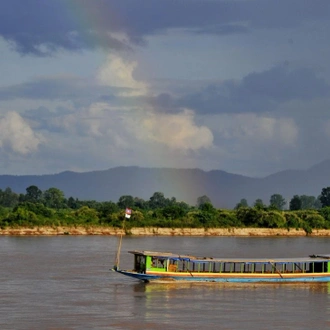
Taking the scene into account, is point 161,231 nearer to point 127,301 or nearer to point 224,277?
point 224,277

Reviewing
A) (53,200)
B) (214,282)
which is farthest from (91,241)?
(53,200)

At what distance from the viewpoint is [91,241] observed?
78.1 meters

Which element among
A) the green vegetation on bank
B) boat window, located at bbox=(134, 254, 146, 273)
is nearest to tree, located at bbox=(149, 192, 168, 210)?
the green vegetation on bank

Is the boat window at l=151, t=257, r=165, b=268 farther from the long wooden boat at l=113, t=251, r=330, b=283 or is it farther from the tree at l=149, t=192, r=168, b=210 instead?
the tree at l=149, t=192, r=168, b=210

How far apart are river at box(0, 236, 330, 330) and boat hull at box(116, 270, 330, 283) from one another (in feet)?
1.42

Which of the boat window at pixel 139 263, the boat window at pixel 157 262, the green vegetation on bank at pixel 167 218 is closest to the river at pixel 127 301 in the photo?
the boat window at pixel 139 263

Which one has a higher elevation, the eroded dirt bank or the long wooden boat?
the eroded dirt bank

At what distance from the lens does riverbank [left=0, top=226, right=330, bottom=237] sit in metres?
86.9

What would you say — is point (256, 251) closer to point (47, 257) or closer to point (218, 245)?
point (218, 245)

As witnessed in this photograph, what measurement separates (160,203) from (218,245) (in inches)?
4172

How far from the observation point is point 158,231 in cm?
9356

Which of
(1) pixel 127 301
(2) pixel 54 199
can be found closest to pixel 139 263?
(1) pixel 127 301

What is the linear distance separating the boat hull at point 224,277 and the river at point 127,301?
0.43 m

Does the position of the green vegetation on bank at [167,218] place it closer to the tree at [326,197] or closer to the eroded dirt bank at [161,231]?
the eroded dirt bank at [161,231]
